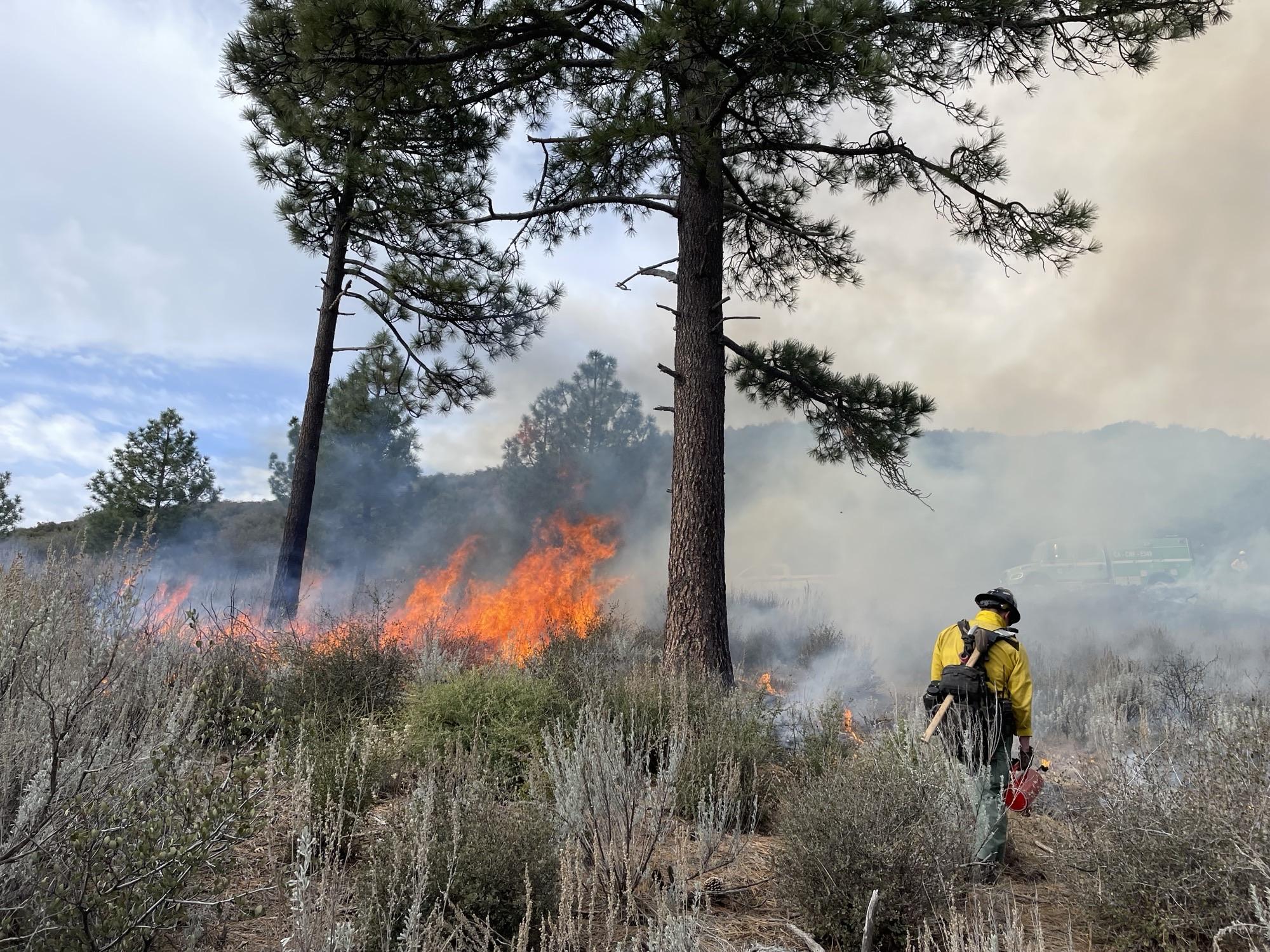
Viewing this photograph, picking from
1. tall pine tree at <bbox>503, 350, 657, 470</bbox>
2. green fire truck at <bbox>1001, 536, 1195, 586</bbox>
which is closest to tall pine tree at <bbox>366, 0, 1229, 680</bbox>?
green fire truck at <bbox>1001, 536, 1195, 586</bbox>

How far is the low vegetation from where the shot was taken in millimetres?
2352

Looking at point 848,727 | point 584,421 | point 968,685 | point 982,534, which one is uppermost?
point 584,421

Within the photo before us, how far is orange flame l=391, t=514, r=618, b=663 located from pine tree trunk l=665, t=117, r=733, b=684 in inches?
153

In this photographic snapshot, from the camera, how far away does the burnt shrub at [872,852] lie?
3.21 meters

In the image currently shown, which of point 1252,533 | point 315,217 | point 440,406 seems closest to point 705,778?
point 440,406

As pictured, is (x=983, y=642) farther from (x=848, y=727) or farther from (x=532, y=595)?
(x=532, y=595)

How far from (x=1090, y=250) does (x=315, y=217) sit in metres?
10.3

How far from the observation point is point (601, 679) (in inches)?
261

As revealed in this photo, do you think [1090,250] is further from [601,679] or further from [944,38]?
[601,679]

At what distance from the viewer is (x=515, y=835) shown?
313cm

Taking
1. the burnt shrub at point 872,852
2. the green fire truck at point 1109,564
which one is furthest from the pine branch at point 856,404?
the green fire truck at point 1109,564

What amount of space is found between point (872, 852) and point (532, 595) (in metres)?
14.1

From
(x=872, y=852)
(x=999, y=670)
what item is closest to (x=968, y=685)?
(x=999, y=670)

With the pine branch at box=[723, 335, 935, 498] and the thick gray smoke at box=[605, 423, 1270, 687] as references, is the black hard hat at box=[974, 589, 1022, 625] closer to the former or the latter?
the pine branch at box=[723, 335, 935, 498]
